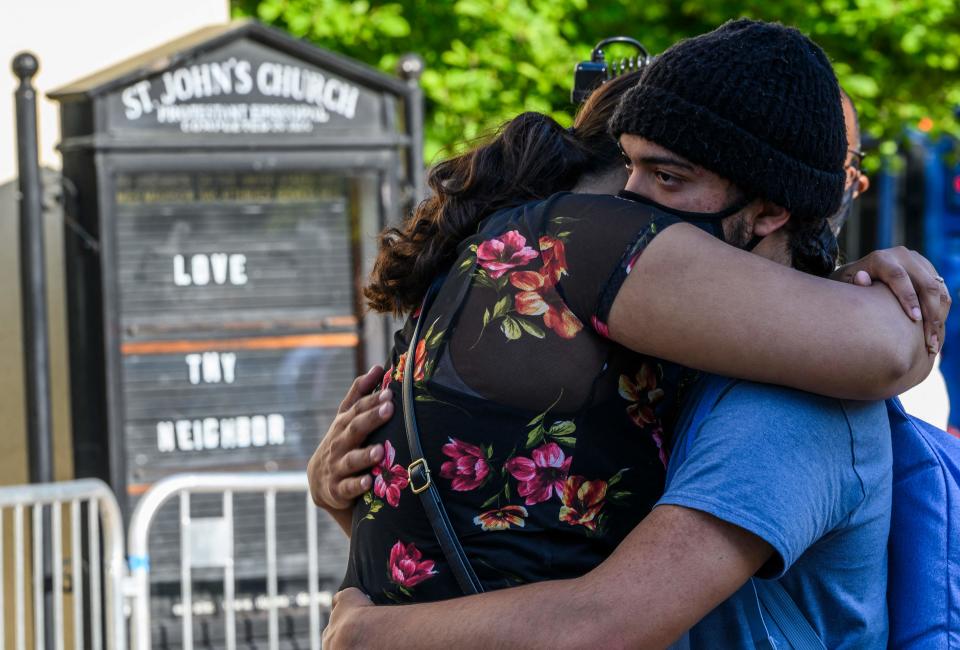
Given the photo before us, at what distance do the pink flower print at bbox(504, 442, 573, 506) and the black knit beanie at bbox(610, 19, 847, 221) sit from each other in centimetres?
35

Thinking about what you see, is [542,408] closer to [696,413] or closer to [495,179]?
[696,413]

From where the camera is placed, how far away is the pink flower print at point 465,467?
1331mm

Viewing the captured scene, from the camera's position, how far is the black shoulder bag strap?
4.35 ft

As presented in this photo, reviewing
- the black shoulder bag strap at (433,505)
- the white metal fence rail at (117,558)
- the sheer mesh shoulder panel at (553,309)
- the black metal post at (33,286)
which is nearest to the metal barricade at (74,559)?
the white metal fence rail at (117,558)

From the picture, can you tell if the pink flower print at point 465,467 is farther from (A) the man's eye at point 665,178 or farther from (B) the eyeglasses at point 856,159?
(B) the eyeglasses at point 856,159

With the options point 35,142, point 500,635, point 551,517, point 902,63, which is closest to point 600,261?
point 551,517

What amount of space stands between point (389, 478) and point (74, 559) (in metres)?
3.52

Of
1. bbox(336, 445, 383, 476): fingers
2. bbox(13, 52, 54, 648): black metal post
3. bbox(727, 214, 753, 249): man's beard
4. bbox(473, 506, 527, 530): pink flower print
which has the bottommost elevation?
bbox(13, 52, 54, 648): black metal post

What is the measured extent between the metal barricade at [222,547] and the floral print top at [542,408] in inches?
125

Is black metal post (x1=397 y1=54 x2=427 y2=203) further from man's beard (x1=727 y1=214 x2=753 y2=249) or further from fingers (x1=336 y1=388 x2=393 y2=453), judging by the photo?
man's beard (x1=727 y1=214 x2=753 y2=249)

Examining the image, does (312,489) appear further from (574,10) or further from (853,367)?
(574,10)

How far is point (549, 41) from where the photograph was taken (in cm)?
668

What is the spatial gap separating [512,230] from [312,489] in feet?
1.98

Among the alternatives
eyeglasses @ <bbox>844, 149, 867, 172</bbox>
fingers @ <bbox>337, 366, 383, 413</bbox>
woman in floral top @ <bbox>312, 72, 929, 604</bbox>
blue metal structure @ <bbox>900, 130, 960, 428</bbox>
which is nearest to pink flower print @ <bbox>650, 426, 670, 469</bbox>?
woman in floral top @ <bbox>312, 72, 929, 604</bbox>
